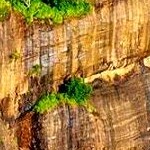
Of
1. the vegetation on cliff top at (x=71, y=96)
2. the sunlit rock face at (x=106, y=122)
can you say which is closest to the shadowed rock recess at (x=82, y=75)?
the sunlit rock face at (x=106, y=122)

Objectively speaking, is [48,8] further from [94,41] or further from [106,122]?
[106,122]

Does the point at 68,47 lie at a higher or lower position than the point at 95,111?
higher

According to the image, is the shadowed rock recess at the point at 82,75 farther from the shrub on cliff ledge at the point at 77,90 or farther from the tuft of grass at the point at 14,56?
the shrub on cliff ledge at the point at 77,90

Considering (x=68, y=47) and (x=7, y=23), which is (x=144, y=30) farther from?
(x=7, y=23)

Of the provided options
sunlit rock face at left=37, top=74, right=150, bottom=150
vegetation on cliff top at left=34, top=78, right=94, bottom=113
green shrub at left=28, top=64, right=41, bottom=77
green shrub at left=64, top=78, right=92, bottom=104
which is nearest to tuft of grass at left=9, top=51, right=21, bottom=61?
green shrub at left=28, top=64, right=41, bottom=77

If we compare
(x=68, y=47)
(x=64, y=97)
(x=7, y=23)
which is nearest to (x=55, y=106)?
(x=64, y=97)

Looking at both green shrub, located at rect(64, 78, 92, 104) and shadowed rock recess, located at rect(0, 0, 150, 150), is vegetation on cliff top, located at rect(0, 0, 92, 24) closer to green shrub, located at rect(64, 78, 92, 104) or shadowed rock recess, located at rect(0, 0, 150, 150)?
shadowed rock recess, located at rect(0, 0, 150, 150)

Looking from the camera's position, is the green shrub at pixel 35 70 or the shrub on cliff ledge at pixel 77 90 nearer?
the green shrub at pixel 35 70
